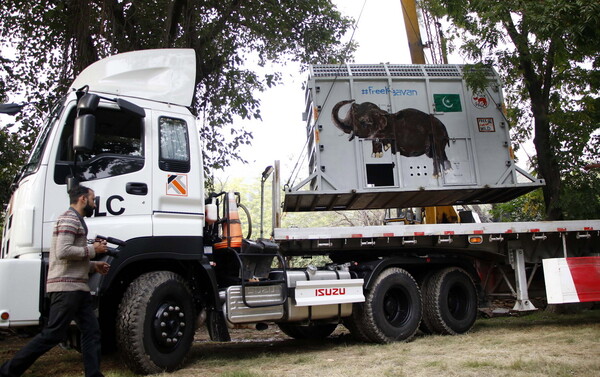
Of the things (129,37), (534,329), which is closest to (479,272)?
(534,329)

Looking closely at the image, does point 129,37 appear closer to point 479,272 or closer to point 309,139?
point 309,139

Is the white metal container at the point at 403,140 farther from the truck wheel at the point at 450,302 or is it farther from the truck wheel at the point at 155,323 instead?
the truck wheel at the point at 155,323

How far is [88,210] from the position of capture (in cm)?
483

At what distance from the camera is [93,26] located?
10188mm

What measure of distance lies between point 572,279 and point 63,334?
6.45 metres

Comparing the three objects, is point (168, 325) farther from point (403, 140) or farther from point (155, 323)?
point (403, 140)

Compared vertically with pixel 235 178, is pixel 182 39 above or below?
below

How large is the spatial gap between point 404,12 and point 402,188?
5030 millimetres

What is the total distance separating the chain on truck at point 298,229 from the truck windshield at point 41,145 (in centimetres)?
3

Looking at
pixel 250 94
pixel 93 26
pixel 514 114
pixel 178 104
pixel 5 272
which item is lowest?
pixel 5 272

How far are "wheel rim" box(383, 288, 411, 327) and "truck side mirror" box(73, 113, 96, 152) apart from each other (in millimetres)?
4325

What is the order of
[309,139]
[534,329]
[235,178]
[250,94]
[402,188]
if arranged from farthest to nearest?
[235,178], [250,94], [309,139], [402,188], [534,329]

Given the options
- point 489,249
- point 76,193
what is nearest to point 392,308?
point 489,249

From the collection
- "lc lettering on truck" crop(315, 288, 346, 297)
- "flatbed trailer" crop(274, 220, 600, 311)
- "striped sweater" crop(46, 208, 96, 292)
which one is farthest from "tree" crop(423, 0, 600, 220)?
"striped sweater" crop(46, 208, 96, 292)
